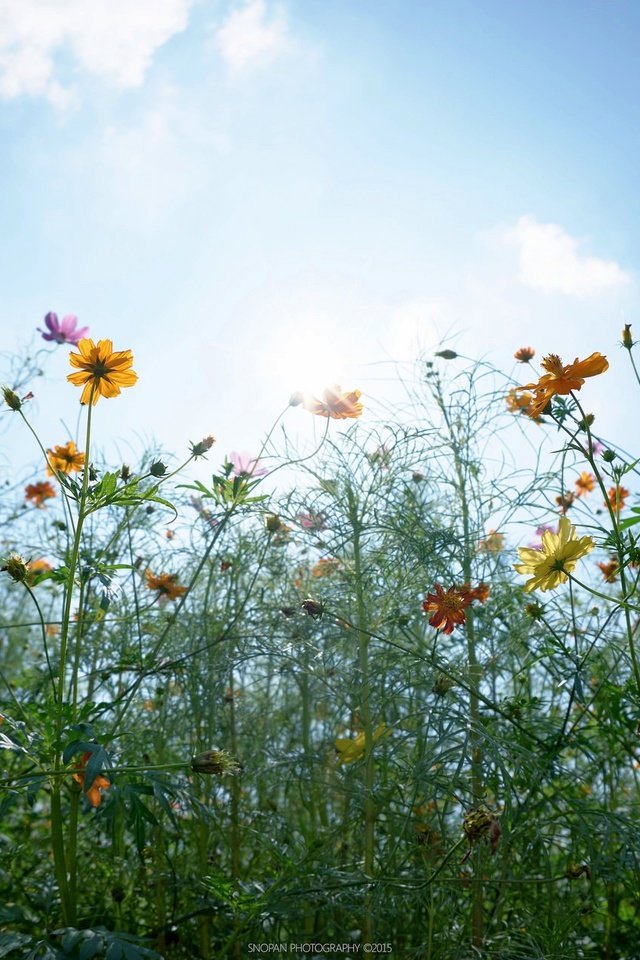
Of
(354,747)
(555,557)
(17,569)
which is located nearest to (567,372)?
(555,557)

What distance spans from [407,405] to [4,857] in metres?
1.38

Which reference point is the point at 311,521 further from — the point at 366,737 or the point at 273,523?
the point at 366,737

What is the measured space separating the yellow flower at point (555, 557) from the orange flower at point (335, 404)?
0.49m

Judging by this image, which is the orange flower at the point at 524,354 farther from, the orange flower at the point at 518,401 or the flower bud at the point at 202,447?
the flower bud at the point at 202,447

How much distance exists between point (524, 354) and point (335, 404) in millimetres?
620

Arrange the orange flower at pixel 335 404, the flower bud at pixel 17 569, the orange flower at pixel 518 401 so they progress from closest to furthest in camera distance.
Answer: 1. the flower bud at pixel 17 569
2. the orange flower at pixel 335 404
3. the orange flower at pixel 518 401

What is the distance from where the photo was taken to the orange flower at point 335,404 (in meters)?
1.74

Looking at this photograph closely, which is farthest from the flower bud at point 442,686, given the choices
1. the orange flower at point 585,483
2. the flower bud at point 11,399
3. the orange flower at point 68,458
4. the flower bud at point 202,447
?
the orange flower at point 585,483

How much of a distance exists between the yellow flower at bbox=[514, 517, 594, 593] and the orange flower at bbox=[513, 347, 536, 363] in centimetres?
73

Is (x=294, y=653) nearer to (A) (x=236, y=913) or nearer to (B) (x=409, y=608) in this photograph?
(B) (x=409, y=608)

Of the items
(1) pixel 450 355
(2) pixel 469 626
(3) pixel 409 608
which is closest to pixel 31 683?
(3) pixel 409 608

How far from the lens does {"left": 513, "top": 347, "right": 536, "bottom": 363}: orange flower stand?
207cm

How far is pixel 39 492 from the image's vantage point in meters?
2.75

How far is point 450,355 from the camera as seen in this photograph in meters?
2.05
